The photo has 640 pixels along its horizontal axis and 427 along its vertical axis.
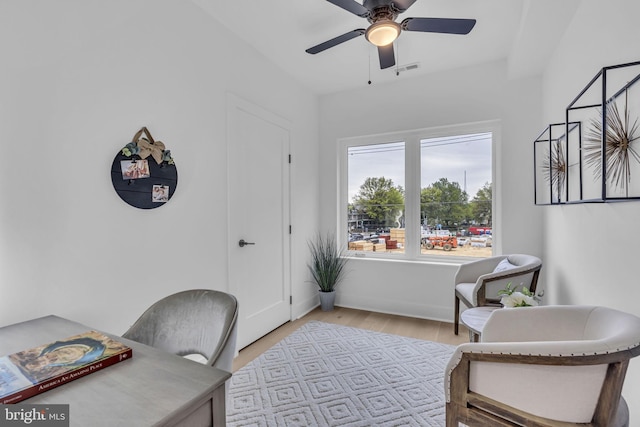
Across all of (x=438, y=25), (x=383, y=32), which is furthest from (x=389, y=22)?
(x=438, y=25)

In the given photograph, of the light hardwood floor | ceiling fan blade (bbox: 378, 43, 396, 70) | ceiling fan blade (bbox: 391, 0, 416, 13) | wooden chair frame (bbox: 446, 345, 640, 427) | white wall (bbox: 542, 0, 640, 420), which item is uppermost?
ceiling fan blade (bbox: 391, 0, 416, 13)

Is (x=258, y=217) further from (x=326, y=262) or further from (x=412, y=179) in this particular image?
(x=412, y=179)

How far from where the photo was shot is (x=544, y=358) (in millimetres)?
1041

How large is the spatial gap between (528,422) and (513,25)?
282 cm

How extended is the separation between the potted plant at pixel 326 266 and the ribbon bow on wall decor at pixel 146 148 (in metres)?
2.12

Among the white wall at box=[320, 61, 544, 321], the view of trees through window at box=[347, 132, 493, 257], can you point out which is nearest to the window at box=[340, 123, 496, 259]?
the view of trees through window at box=[347, 132, 493, 257]

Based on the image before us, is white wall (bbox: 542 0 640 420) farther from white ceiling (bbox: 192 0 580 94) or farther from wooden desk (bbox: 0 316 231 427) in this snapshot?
wooden desk (bbox: 0 316 231 427)

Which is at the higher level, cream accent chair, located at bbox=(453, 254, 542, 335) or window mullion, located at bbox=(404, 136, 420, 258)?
window mullion, located at bbox=(404, 136, 420, 258)

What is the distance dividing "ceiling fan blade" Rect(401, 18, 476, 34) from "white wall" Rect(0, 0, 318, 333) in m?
1.49

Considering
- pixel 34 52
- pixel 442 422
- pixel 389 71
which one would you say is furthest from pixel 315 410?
pixel 389 71

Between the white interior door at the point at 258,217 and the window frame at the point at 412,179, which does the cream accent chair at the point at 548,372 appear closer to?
the white interior door at the point at 258,217

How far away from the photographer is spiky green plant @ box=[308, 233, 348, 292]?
3686mm

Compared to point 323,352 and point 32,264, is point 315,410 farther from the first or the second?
point 32,264

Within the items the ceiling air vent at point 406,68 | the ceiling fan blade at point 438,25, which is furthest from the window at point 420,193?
the ceiling fan blade at point 438,25
